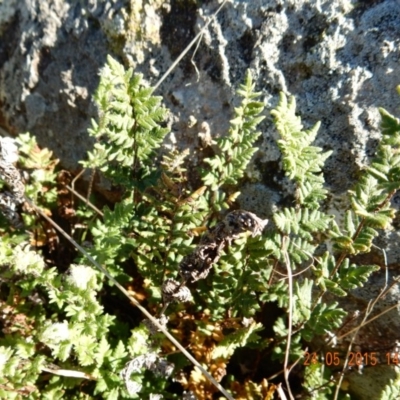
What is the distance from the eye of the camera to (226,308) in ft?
8.44

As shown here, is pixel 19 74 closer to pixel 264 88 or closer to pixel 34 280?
pixel 34 280

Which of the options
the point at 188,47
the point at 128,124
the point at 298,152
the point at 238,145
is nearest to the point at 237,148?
the point at 238,145

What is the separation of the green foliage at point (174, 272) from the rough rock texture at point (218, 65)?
0.39 ft

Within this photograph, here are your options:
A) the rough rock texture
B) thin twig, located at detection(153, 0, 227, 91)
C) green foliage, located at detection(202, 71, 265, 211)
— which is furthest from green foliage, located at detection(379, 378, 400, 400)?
thin twig, located at detection(153, 0, 227, 91)

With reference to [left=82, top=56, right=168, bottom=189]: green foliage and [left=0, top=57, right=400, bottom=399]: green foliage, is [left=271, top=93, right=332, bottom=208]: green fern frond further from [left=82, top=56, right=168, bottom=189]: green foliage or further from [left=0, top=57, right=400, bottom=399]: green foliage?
[left=82, top=56, right=168, bottom=189]: green foliage

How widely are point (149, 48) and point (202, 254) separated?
3.88ft
